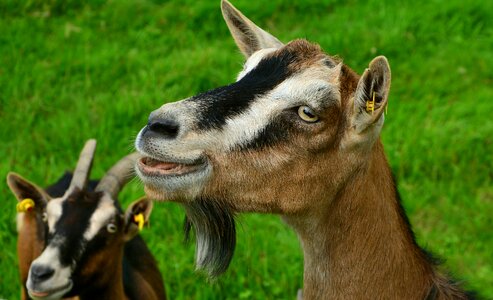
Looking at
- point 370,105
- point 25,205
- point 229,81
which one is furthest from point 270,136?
point 229,81

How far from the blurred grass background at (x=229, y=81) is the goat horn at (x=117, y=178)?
1.62ft

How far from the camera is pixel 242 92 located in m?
3.03

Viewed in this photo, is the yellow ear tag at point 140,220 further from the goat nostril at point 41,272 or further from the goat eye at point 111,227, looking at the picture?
the goat nostril at point 41,272

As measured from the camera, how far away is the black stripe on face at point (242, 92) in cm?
294

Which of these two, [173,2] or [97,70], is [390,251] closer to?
[97,70]

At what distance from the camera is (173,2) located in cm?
855

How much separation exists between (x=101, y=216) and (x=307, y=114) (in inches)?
83.1

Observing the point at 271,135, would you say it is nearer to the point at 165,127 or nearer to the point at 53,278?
the point at 165,127

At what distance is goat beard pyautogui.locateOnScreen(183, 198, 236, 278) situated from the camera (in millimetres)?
3191

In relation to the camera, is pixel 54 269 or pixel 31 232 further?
pixel 31 232

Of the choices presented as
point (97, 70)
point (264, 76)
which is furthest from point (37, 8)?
point (264, 76)

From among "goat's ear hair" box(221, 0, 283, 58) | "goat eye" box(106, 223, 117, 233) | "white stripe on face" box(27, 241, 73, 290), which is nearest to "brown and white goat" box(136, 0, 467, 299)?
"goat's ear hair" box(221, 0, 283, 58)

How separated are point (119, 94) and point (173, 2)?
1693mm

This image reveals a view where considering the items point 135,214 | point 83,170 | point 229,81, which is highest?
point 83,170
